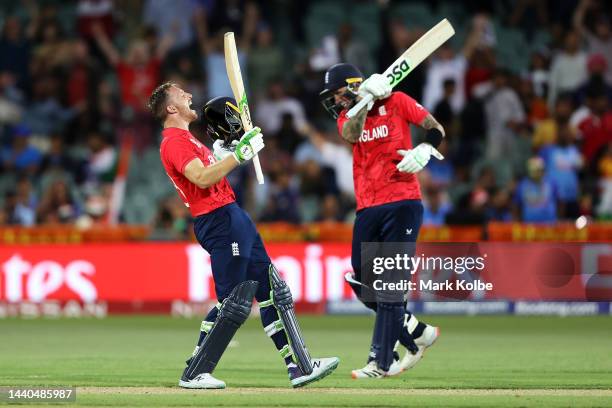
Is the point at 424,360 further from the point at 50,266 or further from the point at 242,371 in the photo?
the point at 50,266

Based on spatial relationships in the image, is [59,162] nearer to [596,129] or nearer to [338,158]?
[338,158]

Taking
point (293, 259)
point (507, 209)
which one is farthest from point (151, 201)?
point (507, 209)

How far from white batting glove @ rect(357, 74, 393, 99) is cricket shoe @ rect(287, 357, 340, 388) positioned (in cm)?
204

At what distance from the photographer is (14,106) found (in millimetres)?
22703

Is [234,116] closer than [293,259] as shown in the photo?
Yes

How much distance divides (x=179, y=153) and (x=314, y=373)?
6.33 ft

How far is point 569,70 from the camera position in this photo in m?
21.3

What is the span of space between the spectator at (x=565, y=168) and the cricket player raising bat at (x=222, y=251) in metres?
10.3

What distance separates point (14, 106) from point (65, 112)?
901 mm

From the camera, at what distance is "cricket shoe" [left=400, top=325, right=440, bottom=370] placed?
10.8 m

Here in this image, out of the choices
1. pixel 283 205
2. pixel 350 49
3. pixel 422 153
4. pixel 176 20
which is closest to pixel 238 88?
pixel 422 153

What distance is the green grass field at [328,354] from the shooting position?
8969mm

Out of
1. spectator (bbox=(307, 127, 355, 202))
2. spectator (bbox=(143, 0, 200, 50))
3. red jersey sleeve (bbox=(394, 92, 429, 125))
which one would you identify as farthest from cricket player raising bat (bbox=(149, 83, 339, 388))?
spectator (bbox=(143, 0, 200, 50))

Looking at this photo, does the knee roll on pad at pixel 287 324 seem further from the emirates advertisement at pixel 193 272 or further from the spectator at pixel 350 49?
the spectator at pixel 350 49
